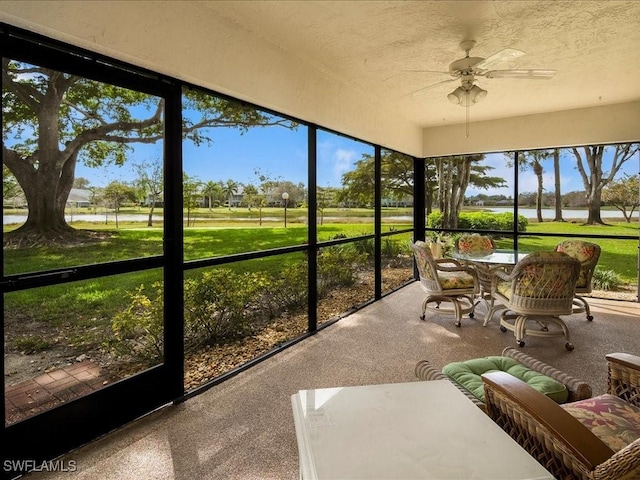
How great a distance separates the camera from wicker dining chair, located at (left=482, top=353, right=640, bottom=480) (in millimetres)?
1023

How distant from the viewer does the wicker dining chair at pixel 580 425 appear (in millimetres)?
1023

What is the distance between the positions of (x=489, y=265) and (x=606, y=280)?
2.91 metres

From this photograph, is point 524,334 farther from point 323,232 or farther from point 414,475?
point 414,475

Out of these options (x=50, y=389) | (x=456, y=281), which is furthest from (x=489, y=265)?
(x=50, y=389)

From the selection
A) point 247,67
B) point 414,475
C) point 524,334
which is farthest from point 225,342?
point 524,334

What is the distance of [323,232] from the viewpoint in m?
4.29

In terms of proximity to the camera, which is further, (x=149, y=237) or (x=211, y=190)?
(x=211, y=190)

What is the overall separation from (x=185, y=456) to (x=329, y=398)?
1222mm

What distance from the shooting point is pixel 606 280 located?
581cm

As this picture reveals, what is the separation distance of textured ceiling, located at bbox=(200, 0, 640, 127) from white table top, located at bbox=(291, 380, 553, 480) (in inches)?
97.8

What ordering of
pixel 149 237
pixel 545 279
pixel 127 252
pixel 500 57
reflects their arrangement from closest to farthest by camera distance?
pixel 127 252 < pixel 149 237 < pixel 500 57 < pixel 545 279

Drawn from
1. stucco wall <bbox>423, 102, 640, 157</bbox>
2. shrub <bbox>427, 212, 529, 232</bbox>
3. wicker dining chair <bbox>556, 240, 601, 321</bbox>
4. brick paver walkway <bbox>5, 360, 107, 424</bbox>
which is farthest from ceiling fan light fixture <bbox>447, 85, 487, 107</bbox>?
shrub <bbox>427, 212, 529, 232</bbox>

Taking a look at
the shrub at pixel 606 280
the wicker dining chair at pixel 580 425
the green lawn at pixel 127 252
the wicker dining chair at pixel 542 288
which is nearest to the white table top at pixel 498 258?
the wicker dining chair at pixel 542 288

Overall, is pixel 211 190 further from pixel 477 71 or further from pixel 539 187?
pixel 539 187
